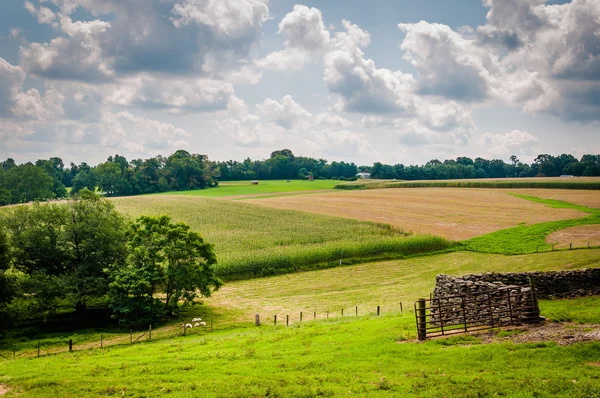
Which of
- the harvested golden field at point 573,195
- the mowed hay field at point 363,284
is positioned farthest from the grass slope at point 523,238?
the harvested golden field at point 573,195

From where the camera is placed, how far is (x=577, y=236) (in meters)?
60.5

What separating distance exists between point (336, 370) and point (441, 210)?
78.6m

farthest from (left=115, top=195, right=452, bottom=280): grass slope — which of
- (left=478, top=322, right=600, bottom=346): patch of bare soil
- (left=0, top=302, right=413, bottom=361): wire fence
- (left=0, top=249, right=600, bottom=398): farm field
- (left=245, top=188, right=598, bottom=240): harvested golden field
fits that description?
(left=478, top=322, right=600, bottom=346): patch of bare soil

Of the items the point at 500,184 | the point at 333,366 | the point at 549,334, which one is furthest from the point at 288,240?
the point at 500,184

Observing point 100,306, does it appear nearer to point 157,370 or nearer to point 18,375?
point 18,375

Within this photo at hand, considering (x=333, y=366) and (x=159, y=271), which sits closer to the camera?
(x=333, y=366)

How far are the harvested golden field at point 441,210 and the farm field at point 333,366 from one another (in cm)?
4813

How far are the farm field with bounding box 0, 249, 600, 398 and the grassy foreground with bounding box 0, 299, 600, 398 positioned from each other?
0.04 metres

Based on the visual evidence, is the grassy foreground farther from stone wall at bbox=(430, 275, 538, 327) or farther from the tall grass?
the tall grass

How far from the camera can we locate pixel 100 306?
4200 centimetres

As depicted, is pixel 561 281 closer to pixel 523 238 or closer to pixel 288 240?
pixel 523 238

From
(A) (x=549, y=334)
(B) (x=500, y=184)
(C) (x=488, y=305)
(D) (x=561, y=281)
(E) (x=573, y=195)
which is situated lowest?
(A) (x=549, y=334)

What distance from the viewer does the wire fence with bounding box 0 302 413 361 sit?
2983cm

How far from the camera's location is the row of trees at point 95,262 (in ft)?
120
